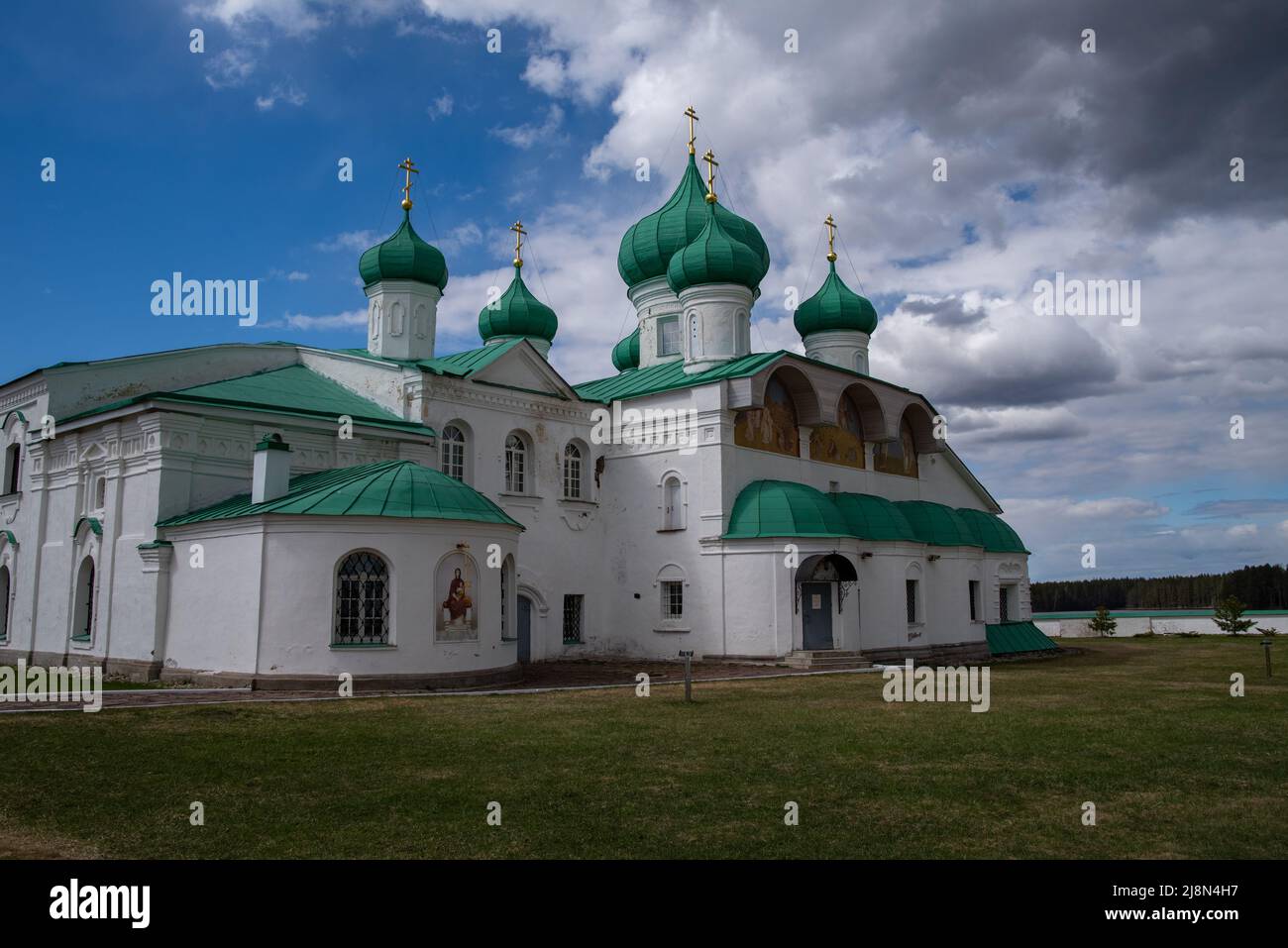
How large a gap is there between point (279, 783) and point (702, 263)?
19733 millimetres

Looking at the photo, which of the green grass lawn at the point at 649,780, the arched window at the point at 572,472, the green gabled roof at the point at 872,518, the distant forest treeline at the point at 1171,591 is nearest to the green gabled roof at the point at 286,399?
the arched window at the point at 572,472

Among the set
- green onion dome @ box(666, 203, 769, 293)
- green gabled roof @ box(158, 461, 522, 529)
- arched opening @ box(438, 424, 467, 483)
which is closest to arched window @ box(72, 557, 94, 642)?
green gabled roof @ box(158, 461, 522, 529)

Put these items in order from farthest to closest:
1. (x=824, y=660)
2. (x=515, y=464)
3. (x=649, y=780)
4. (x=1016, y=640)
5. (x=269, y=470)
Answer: (x=1016, y=640), (x=515, y=464), (x=824, y=660), (x=269, y=470), (x=649, y=780)

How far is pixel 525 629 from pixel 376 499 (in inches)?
289

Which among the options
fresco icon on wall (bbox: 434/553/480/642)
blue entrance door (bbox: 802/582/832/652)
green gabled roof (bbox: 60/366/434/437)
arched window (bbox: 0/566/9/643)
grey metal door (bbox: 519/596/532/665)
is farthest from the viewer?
grey metal door (bbox: 519/596/532/665)

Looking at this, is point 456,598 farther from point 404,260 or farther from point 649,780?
point 404,260

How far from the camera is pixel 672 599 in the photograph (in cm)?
2316

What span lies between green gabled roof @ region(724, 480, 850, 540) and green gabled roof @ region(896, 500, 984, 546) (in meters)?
4.06

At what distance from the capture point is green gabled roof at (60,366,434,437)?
18016 millimetres

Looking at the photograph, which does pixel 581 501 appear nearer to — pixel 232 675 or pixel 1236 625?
pixel 232 675

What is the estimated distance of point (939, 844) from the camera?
5.93 m

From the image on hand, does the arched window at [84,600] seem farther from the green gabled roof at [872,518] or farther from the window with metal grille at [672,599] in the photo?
the green gabled roof at [872,518]

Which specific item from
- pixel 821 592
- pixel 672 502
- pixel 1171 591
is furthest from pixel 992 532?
pixel 1171 591

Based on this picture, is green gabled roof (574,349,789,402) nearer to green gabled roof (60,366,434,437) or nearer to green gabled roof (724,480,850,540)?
green gabled roof (724,480,850,540)
